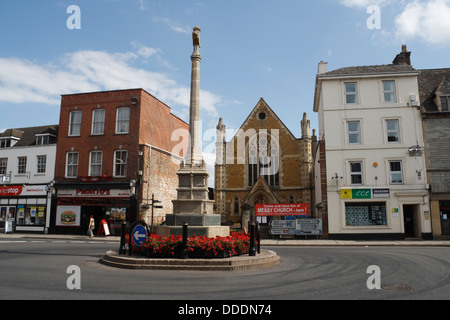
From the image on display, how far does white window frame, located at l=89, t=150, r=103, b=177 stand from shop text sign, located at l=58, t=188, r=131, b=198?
1.44m

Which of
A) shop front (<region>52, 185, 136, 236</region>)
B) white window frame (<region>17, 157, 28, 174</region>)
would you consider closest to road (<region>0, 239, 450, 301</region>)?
shop front (<region>52, 185, 136, 236</region>)

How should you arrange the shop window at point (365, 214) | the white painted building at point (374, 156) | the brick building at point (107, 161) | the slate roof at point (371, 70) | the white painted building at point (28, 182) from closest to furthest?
the white painted building at point (374, 156) → the shop window at point (365, 214) → the slate roof at point (371, 70) → the brick building at point (107, 161) → the white painted building at point (28, 182)

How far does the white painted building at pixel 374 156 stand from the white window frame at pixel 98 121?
17875mm

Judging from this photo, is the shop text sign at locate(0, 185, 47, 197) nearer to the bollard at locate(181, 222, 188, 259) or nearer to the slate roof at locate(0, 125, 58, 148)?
the slate roof at locate(0, 125, 58, 148)

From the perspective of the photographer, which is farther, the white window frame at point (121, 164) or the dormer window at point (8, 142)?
the dormer window at point (8, 142)

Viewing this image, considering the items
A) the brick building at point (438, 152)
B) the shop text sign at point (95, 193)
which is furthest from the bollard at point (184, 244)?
the brick building at point (438, 152)

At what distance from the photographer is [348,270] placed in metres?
9.62

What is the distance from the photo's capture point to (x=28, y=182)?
28.7 meters

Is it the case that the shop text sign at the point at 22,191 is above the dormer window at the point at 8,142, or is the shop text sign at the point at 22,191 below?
below

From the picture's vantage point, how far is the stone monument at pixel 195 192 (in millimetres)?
11734

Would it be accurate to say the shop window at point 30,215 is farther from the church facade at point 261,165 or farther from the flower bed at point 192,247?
the flower bed at point 192,247

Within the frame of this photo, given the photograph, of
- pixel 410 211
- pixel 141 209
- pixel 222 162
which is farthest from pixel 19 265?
pixel 222 162
